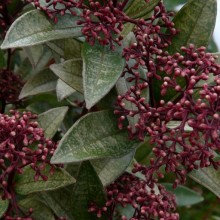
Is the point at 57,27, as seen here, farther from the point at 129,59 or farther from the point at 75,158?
the point at 75,158

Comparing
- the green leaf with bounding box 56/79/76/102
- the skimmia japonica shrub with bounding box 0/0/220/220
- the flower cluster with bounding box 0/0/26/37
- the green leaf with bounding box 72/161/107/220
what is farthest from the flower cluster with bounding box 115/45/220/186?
the flower cluster with bounding box 0/0/26/37

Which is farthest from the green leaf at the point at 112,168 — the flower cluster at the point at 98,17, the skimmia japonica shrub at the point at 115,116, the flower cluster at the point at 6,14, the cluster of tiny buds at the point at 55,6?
the flower cluster at the point at 6,14

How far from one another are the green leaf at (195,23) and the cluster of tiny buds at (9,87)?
0.67 metres

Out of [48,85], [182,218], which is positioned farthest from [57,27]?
[182,218]

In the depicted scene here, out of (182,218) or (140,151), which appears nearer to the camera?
(140,151)

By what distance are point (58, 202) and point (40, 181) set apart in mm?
181

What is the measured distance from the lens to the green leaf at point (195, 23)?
63.8 inches

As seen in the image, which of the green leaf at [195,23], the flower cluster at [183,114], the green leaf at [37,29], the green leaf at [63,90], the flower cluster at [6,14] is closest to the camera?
the flower cluster at [183,114]

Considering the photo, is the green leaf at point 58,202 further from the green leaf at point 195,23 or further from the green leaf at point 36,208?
the green leaf at point 195,23

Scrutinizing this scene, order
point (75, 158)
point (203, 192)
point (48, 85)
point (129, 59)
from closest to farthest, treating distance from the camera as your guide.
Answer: point (75, 158)
point (129, 59)
point (48, 85)
point (203, 192)

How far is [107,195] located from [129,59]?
1.27 feet

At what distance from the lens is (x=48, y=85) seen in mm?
2033

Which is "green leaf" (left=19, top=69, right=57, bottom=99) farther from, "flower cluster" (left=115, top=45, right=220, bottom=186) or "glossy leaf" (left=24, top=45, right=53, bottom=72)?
"flower cluster" (left=115, top=45, right=220, bottom=186)

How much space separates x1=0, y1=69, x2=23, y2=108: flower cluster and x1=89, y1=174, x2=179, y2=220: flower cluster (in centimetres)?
56
